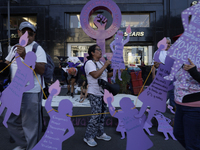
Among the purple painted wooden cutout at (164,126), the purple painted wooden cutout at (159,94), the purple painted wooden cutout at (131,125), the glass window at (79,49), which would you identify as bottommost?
the purple painted wooden cutout at (164,126)

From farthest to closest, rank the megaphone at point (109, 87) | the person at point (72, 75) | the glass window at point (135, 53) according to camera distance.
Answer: the glass window at point (135, 53) < the person at point (72, 75) < the megaphone at point (109, 87)

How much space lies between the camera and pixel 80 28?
42.9 feet

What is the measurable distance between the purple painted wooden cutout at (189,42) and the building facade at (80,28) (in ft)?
37.4

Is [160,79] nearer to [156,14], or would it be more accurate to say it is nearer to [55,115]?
[55,115]

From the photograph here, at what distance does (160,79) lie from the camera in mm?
1881

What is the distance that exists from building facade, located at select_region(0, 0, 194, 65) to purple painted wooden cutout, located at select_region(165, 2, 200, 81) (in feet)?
37.4

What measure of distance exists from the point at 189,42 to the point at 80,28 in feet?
40.3

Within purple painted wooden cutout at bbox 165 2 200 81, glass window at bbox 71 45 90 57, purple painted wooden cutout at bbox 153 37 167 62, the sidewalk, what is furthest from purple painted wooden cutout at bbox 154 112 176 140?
glass window at bbox 71 45 90 57

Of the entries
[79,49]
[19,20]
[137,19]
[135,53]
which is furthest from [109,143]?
[19,20]

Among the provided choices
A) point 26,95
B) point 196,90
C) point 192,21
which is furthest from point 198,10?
point 26,95

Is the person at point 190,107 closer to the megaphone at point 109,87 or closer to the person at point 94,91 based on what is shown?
the megaphone at point 109,87

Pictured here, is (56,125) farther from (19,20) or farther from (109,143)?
(19,20)

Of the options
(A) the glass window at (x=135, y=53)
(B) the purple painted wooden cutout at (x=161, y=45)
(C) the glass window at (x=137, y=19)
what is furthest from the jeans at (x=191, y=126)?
(C) the glass window at (x=137, y=19)

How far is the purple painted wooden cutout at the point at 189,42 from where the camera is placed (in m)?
1.54
